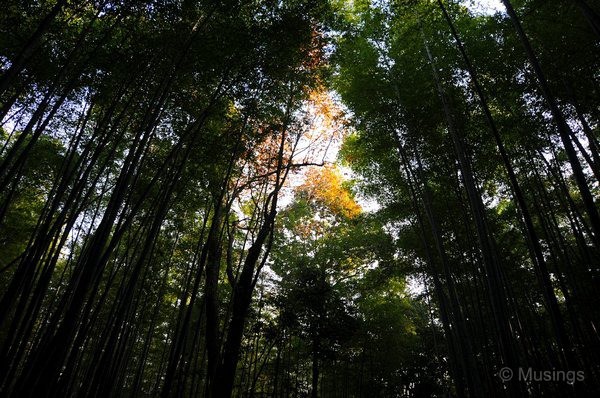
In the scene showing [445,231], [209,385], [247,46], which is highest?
[247,46]

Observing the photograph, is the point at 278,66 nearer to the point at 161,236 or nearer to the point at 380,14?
the point at 380,14

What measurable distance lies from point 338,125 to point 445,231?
3496 millimetres

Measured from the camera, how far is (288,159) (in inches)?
273

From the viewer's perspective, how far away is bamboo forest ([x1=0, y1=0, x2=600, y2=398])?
317 cm

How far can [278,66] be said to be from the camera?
527 cm

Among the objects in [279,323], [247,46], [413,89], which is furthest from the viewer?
[279,323]

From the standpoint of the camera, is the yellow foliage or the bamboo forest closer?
the bamboo forest

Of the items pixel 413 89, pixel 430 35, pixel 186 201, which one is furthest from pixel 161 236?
pixel 430 35

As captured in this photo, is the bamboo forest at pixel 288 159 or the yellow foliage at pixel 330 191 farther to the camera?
the yellow foliage at pixel 330 191

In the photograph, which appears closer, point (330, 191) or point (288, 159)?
point (288, 159)

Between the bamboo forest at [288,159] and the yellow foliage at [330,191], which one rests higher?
the yellow foliage at [330,191]

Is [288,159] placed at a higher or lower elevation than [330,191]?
lower

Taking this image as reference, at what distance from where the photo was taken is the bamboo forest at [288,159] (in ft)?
10.4

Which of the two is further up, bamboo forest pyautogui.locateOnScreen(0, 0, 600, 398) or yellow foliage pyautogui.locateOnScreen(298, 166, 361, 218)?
yellow foliage pyautogui.locateOnScreen(298, 166, 361, 218)
